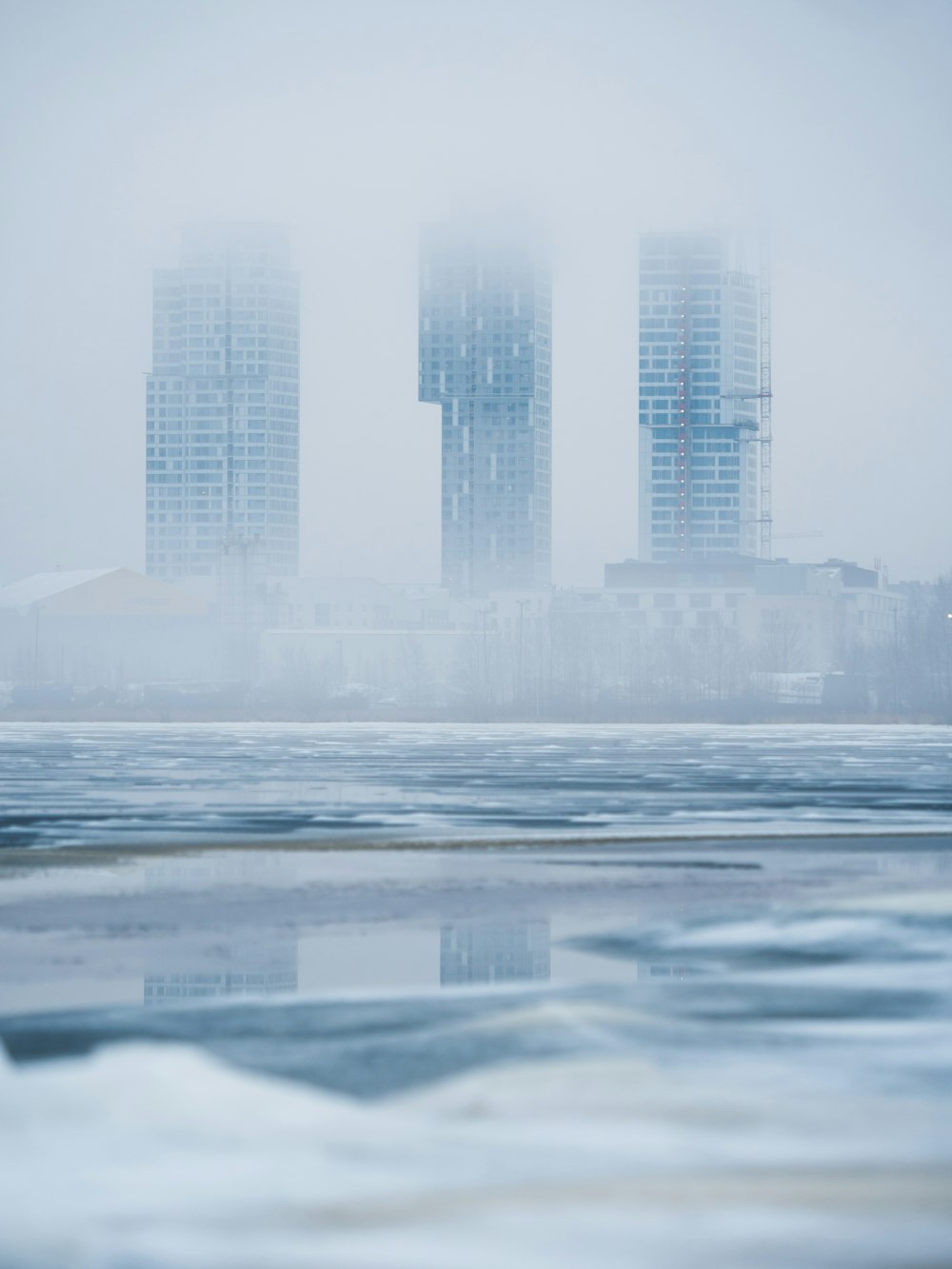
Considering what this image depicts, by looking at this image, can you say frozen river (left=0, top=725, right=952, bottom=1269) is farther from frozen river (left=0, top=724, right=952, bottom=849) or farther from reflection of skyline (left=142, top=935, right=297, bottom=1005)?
frozen river (left=0, top=724, right=952, bottom=849)

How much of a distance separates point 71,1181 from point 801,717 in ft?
242

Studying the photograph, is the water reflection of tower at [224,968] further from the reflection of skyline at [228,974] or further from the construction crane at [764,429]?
the construction crane at [764,429]

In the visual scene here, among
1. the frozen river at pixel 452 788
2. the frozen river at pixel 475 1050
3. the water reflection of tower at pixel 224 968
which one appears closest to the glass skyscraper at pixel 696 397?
the frozen river at pixel 452 788

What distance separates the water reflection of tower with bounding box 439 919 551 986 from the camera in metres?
8.78

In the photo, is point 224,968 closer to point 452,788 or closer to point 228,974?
point 228,974

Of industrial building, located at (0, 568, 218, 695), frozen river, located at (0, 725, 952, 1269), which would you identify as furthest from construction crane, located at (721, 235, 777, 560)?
frozen river, located at (0, 725, 952, 1269)

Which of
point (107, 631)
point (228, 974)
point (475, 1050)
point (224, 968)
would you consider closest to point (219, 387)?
point (107, 631)

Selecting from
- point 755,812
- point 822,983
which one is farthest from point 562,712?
point 822,983

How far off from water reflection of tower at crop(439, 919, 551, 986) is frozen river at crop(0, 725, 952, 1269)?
4cm

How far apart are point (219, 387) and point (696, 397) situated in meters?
51.2

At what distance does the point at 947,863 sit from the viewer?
1406 cm

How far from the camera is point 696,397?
18662 cm

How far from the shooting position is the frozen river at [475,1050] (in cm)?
477

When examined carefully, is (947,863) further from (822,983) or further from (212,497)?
(212,497)
